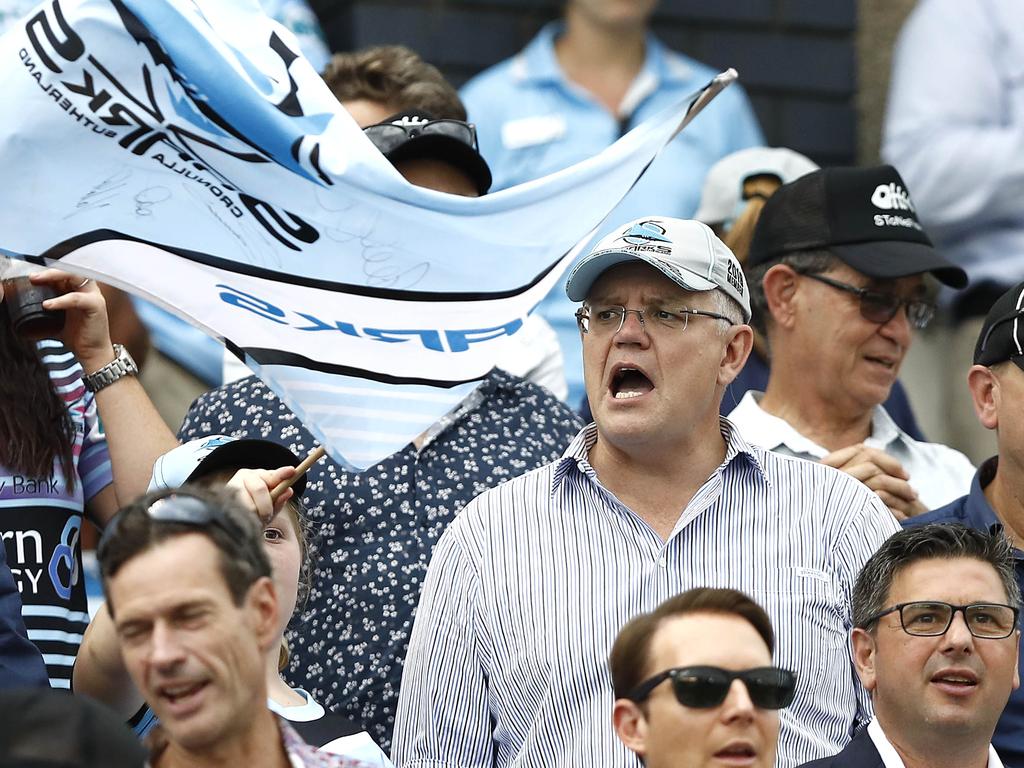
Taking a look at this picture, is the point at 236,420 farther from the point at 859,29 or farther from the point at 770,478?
the point at 859,29

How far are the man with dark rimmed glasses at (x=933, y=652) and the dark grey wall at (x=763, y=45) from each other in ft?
13.6

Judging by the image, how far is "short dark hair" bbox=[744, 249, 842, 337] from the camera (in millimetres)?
5816

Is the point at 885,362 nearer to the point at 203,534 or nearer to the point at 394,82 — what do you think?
the point at 394,82

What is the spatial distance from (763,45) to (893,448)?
3.11m

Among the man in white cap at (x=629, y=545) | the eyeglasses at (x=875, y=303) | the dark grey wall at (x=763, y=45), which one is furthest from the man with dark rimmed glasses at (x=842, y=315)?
the dark grey wall at (x=763, y=45)

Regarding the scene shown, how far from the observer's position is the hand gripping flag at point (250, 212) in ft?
15.4

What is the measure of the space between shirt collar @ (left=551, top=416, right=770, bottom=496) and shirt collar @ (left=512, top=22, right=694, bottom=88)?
3054mm

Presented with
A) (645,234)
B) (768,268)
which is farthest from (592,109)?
(645,234)

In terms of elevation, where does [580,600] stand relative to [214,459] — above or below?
below

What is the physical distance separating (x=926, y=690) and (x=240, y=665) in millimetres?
1526

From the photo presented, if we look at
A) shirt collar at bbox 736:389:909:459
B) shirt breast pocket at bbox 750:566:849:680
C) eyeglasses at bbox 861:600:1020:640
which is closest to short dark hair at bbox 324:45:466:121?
shirt collar at bbox 736:389:909:459

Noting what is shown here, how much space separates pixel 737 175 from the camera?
6.73 meters

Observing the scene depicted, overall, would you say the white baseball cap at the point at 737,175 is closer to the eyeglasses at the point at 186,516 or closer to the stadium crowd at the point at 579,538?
the stadium crowd at the point at 579,538

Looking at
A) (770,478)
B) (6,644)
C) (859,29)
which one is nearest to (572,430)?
(770,478)
